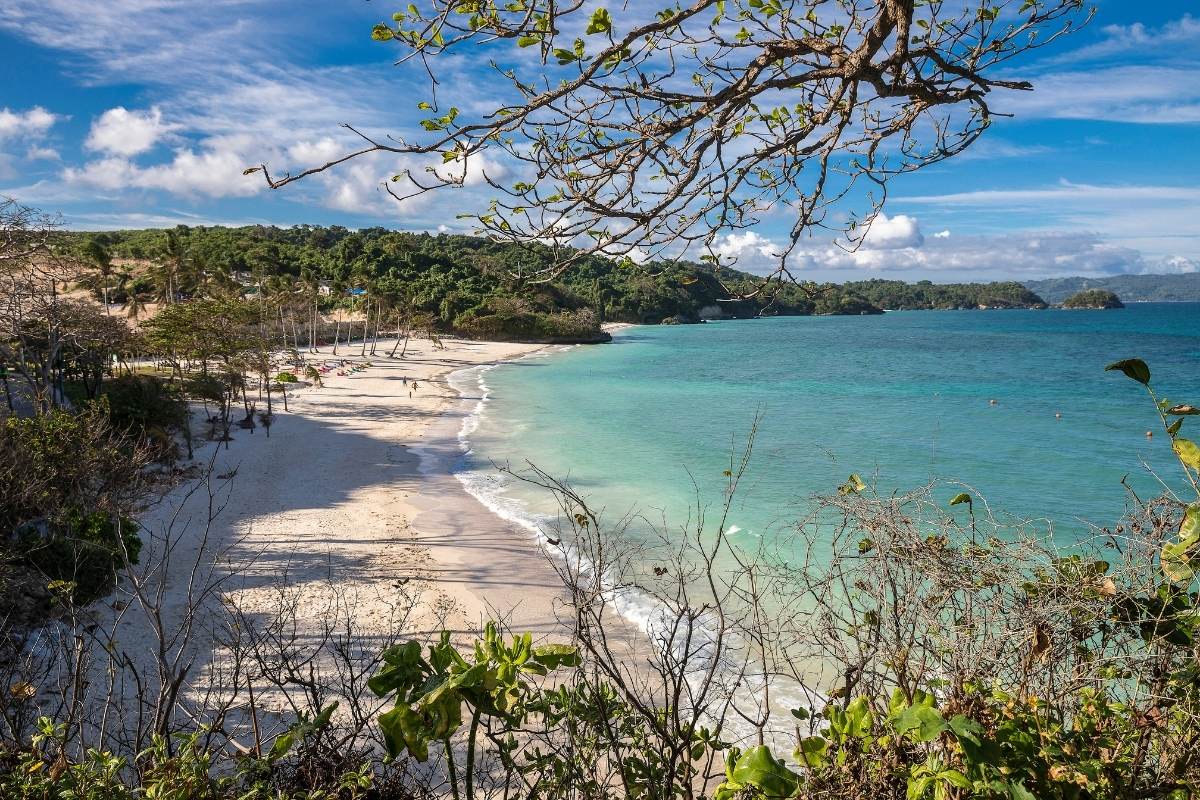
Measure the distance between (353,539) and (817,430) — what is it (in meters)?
18.4

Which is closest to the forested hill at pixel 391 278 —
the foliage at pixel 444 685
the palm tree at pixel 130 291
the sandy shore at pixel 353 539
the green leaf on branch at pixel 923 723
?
the palm tree at pixel 130 291

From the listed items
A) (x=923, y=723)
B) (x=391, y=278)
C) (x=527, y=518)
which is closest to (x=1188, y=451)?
(x=923, y=723)

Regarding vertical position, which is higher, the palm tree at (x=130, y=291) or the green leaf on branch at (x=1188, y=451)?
the palm tree at (x=130, y=291)

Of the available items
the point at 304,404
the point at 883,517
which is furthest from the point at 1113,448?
the point at 304,404

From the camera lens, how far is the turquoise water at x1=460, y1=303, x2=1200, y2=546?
17.4 m

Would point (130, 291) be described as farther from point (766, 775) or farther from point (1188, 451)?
point (1188, 451)

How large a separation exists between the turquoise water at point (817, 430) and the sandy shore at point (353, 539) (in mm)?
2003

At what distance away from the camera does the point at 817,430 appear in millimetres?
26453

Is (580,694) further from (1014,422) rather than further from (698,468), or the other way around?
(1014,422)

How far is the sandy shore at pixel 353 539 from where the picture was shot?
32.8ft

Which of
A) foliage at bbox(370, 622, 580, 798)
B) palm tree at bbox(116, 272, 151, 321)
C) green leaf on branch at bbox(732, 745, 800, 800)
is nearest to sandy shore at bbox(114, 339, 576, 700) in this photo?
foliage at bbox(370, 622, 580, 798)

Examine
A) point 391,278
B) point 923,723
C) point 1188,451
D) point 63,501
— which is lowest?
point 63,501

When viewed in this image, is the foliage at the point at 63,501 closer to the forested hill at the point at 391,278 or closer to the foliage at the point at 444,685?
the foliage at the point at 444,685

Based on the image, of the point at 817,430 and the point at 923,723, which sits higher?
the point at 923,723
